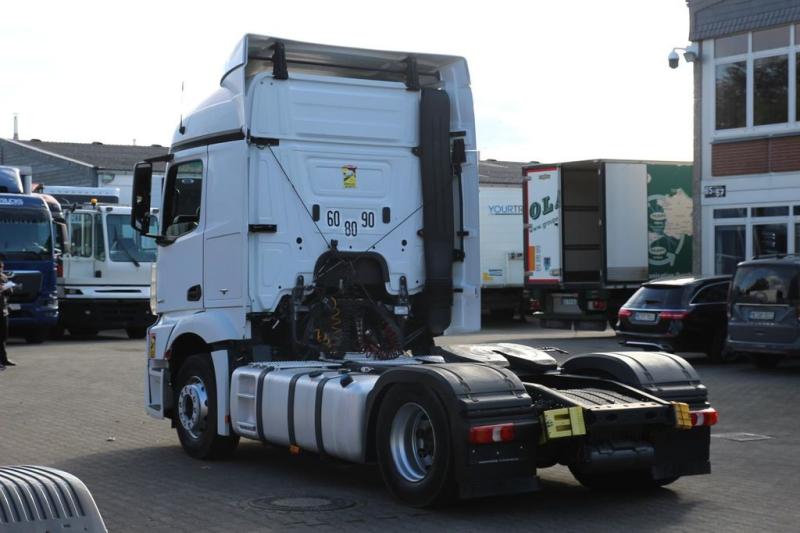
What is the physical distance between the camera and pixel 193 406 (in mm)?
11180

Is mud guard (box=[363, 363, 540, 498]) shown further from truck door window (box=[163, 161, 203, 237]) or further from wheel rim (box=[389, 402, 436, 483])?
truck door window (box=[163, 161, 203, 237])

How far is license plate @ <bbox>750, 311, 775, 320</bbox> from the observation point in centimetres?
1944

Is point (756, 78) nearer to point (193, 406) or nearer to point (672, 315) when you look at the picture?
point (672, 315)

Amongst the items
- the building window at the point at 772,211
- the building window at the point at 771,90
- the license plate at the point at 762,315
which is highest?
the building window at the point at 771,90

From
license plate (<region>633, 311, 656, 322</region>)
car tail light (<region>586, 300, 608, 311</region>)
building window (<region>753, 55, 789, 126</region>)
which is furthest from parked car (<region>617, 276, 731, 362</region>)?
building window (<region>753, 55, 789, 126</region>)

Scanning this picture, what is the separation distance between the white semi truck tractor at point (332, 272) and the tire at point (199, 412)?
0.8 inches

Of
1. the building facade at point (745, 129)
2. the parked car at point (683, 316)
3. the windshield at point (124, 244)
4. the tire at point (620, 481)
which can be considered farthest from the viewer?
the windshield at point (124, 244)

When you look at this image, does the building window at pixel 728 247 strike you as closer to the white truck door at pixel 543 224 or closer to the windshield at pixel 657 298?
the white truck door at pixel 543 224

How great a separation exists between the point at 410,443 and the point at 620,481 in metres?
1.76

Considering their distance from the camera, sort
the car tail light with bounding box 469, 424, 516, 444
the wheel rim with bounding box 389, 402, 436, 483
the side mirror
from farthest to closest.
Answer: the side mirror → the wheel rim with bounding box 389, 402, 436, 483 → the car tail light with bounding box 469, 424, 516, 444

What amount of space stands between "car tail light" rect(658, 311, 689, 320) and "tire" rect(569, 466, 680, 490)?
40.3ft

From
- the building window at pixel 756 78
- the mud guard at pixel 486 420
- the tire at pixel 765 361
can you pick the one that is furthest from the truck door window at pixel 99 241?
the mud guard at pixel 486 420

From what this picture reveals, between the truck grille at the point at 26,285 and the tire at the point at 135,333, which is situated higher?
the truck grille at the point at 26,285

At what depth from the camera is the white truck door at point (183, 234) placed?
1137 cm
